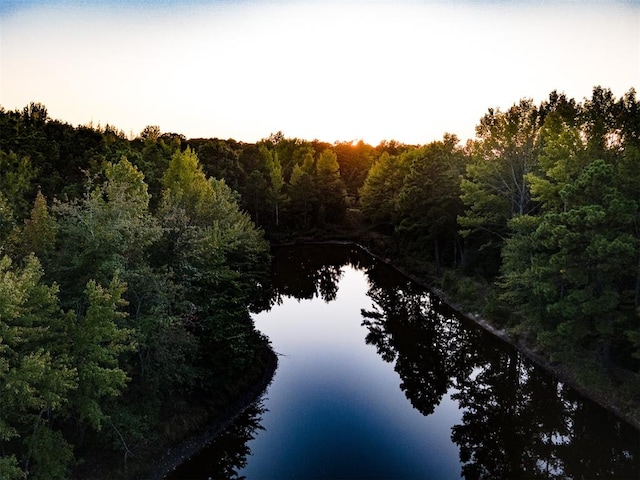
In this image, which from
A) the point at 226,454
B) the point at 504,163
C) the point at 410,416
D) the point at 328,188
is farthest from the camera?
the point at 328,188

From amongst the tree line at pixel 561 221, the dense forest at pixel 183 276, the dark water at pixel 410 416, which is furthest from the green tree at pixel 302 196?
the dark water at pixel 410 416

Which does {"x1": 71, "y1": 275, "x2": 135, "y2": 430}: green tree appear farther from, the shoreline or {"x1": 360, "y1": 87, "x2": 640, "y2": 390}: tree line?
{"x1": 360, "y1": 87, "x2": 640, "y2": 390}: tree line

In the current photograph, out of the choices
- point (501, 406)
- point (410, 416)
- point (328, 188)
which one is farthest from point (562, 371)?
point (328, 188)

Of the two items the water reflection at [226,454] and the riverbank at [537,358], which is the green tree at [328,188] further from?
the water reflection at [226,454]

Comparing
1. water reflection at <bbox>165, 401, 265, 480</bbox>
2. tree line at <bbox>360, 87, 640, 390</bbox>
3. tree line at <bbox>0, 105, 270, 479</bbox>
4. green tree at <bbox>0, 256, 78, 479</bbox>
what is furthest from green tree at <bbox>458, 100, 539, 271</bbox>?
green tree at <bbox>0, 256, 78, 479</bbox>

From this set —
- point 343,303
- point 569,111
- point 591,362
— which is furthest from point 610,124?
point 343,303

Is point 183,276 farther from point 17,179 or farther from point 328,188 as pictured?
point 328,188

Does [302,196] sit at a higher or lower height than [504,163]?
lower

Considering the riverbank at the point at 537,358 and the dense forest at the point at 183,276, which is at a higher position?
the dense forest at the point at 183,276
